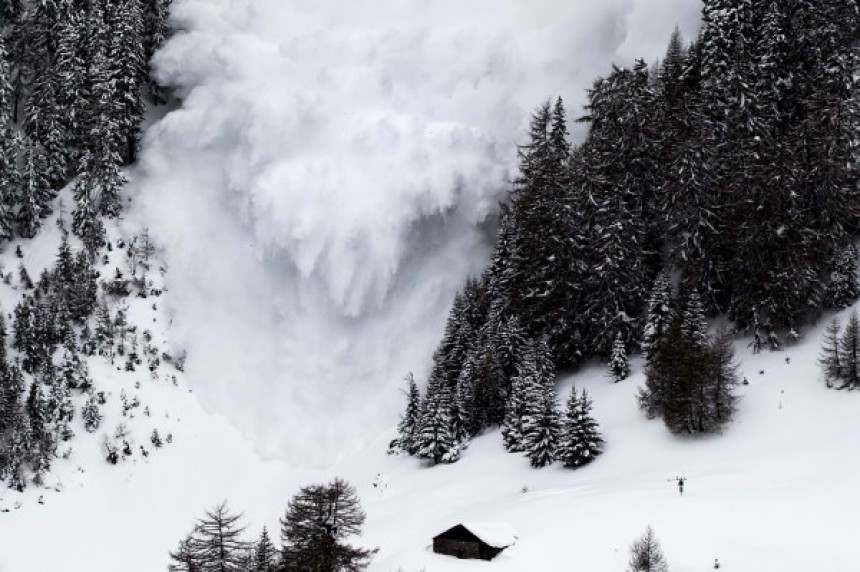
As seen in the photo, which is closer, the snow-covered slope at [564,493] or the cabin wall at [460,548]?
the snow-covered slope at [564,493]

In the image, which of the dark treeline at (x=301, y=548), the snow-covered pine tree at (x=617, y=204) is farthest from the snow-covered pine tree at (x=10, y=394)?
the snow-covered pine tree at (x=617, y=204)

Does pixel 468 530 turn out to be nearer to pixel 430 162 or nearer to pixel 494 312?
pixel 494 312

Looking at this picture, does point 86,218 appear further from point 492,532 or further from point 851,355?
point 851,355

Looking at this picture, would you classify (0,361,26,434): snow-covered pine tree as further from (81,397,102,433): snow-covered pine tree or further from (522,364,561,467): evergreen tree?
(522,364,561,467): evergreen tree

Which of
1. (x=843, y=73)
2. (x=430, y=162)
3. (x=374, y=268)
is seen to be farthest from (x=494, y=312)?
(x=843, y=73)

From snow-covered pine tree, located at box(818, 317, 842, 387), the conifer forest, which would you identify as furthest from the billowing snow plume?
snow-covered pine tree, located at box(818, 317, 842, 387)

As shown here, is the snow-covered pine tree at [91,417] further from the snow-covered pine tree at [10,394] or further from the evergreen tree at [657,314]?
the evergreen tree at [657,314]

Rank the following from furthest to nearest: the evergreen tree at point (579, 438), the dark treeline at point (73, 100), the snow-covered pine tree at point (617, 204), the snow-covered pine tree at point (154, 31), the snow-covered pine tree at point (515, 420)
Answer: the snow-covered pine tree at point (154, 31)
the dark treeline at point (73, 100)
the snow-covered pine tree at point (617, 204)
the snow-covered pine tree at point (515, 420)
the evergreen tree at point (579, 438)
